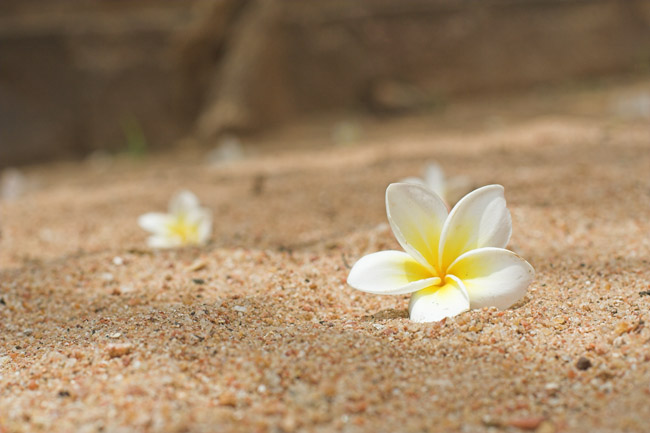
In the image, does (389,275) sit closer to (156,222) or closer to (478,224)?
(478,224)

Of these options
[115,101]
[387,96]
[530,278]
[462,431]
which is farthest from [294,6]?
[462,431]

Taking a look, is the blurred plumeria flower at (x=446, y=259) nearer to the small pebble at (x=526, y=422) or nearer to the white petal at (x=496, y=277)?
the white petal at (x=496, y=277)

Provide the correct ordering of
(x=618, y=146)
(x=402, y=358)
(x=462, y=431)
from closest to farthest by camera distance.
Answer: (x=462, y=431) → (x=402, y=358) → (x=618, y=146)

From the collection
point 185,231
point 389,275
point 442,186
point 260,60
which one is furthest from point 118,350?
point 260,60

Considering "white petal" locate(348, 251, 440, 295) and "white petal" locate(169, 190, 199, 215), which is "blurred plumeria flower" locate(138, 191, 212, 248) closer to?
"white petal" locate(169, 190, 199, 215)

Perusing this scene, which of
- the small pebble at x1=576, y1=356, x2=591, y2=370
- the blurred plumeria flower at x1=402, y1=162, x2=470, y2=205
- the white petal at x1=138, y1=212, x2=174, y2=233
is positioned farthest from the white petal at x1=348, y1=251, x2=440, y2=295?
the white petal at x1=138, y1=212, x2=174, y2=233

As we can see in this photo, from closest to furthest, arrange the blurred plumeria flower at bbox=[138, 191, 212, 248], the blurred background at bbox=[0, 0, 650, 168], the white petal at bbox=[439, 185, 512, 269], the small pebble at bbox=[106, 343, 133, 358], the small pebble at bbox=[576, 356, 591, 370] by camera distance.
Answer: the small pebble at bbox=[576, 356, 591, 370] → the small pebble at bbox=[106, 343, 133, 358] → the white petal at bbox=[439, 185, 512, 269] → the blurred plumeria flower at bbox=[138, 191, 212, 248] → the blurred background at bbox=[0, 0, 650, 168]

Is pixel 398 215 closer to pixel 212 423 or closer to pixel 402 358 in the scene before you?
pixel 402 358
